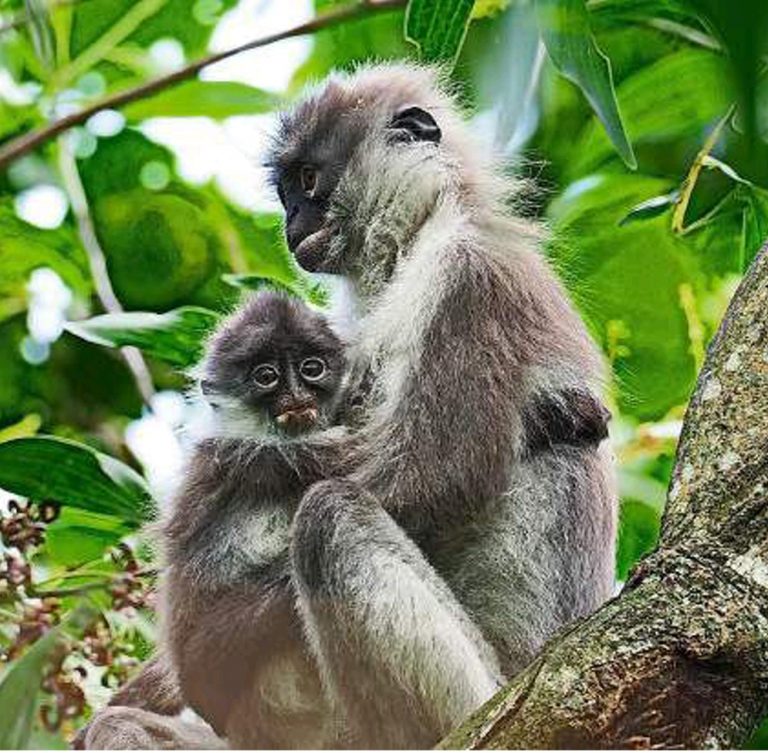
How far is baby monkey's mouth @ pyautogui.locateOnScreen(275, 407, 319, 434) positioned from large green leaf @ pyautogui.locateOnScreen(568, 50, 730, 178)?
93cm

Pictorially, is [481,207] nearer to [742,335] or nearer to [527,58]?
[527,58]

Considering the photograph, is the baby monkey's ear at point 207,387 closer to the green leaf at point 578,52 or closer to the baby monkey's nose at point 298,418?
the baby monkey's nose at point 298,418

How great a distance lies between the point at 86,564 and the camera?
2393 mm

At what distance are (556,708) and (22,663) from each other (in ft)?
2.20

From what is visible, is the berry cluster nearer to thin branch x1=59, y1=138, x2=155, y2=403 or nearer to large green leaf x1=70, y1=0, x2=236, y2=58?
Answer: thin branch x1=59, y1=138, x2=155, y2=403

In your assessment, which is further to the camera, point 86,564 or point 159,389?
point 159,389

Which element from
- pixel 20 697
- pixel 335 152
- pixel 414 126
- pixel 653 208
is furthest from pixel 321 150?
pixel 20 697

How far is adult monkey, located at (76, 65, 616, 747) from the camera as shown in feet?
5.95

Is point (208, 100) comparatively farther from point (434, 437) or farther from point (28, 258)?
point (434, 437)

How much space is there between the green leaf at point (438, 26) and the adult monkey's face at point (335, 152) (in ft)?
0.36

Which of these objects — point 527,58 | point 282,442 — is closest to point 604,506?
point 282,442

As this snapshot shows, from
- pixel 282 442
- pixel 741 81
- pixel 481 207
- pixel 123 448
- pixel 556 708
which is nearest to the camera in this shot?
pixel 741 81

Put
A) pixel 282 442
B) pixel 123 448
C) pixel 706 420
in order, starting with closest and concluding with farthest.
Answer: pixel 706 420
pixel 282 442
pixel 123 448

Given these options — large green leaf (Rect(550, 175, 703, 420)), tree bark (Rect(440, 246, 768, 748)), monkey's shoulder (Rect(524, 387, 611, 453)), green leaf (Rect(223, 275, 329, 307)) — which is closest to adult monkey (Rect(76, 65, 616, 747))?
monkey's shoulder (Rect(524, 387, 611, 453))
